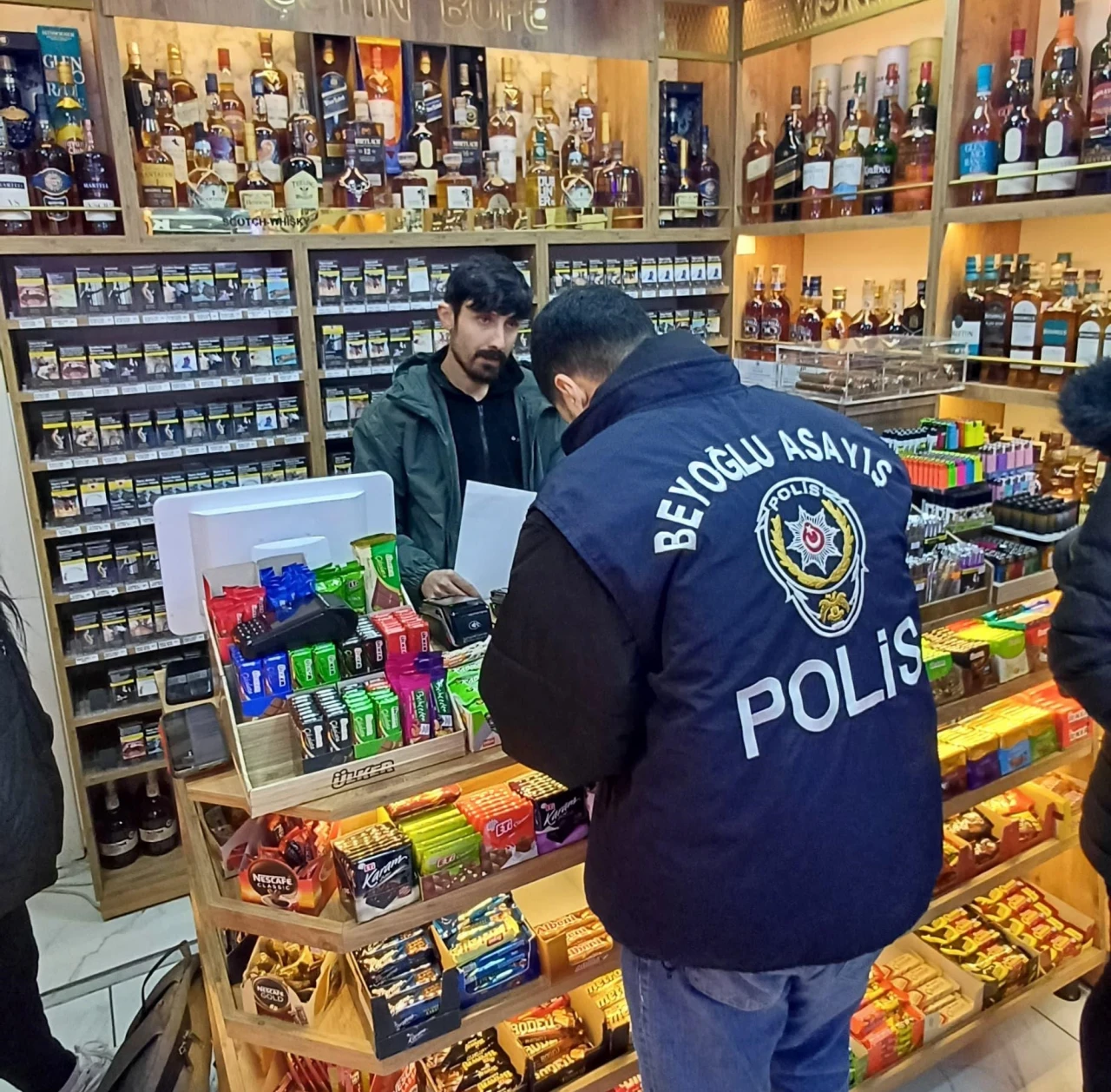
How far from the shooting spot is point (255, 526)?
188cm

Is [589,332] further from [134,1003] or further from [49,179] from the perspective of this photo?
[134,1003]

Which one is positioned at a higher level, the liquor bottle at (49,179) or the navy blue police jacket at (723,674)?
the liquor bottle at (49,179)

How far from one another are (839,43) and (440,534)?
103 inches

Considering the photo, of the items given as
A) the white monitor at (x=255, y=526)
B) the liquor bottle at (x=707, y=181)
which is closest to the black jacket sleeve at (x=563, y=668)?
the white monitor at (x=255, y=526)

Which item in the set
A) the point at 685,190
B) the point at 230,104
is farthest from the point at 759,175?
the point at 230,104

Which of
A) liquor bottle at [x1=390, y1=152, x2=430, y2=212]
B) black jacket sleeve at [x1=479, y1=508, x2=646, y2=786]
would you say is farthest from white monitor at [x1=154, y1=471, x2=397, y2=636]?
liquor bottle at [x1=390, y1=152, x2=430, y2=212]

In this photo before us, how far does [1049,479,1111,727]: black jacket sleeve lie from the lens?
1620mm

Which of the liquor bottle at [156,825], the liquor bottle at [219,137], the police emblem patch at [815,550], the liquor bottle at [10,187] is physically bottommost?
the liquor bottle at [156,825]

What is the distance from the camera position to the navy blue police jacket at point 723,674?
3.98ft

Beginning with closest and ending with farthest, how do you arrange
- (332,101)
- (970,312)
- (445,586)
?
(445,586)
(970,312)
(332,101)

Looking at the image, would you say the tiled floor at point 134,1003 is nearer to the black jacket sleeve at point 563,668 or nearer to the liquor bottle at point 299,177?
the black jacket sleeve at point 563,668

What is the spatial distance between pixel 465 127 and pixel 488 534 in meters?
1.99

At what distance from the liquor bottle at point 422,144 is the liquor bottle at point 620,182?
702 millimetres

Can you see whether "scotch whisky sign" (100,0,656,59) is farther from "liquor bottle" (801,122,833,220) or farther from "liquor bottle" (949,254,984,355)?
"liquor bottle" (949,254,984,355)
